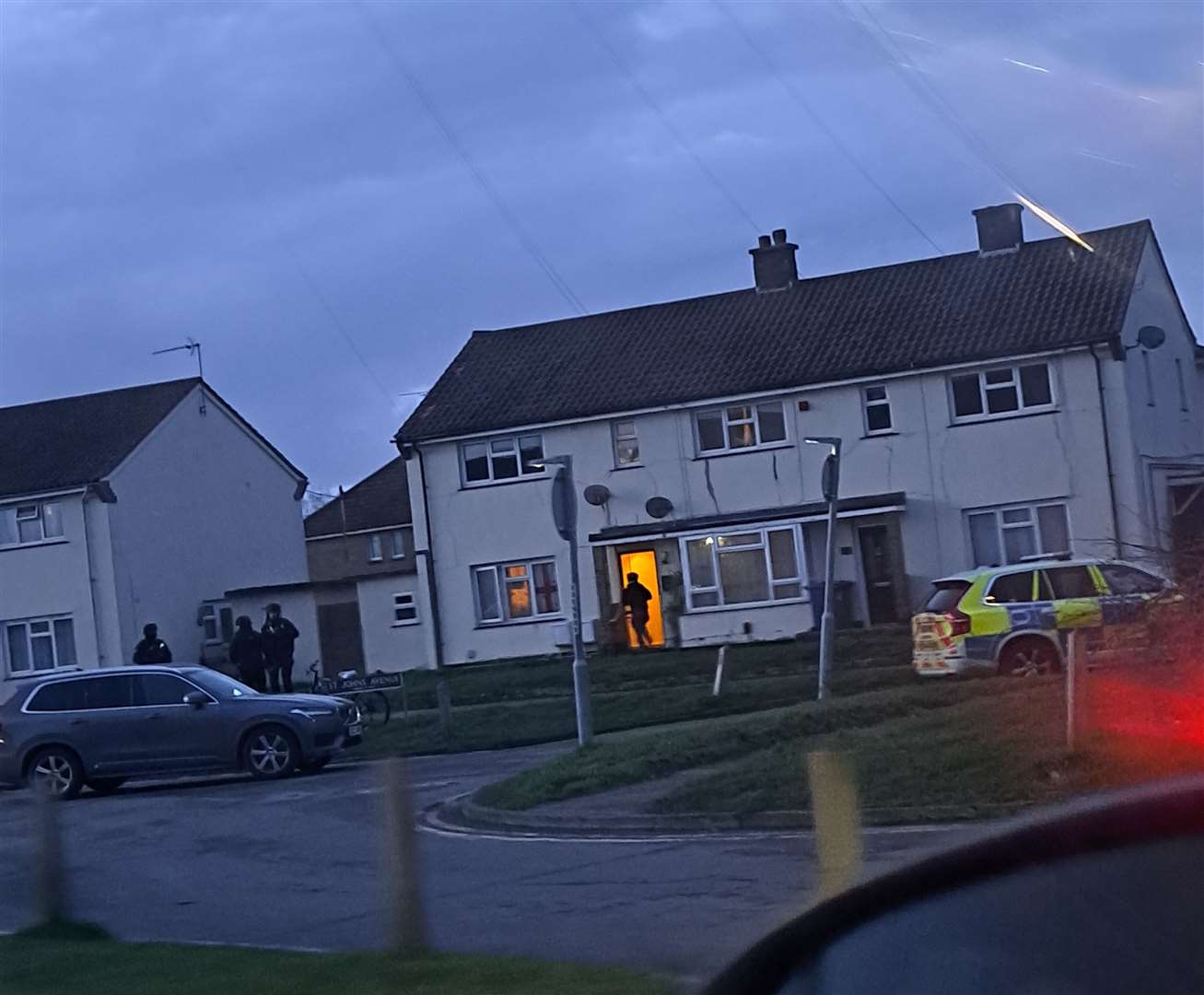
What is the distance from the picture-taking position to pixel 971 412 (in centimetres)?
3606

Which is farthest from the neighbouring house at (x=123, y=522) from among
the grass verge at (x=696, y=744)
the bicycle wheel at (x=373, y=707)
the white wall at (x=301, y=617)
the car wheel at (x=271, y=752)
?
the grass verge at (x=696, y=744)

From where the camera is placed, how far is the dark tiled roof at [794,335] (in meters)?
36.1

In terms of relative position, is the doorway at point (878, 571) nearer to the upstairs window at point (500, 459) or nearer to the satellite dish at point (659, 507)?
the satellite dish at point (659, 507)

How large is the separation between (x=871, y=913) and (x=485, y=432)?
37.0m

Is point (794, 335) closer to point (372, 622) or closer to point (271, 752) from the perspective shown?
point (372, 622)

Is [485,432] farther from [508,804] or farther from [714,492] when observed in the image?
[508,804]

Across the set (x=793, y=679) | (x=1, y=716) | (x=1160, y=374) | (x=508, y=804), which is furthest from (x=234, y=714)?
(x=1160, y=374)

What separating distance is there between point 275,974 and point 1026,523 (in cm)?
2863

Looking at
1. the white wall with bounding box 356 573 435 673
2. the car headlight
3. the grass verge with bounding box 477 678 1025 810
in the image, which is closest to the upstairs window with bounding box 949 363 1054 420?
the white wall with bounding box 356 573 435 673

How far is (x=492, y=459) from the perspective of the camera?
131 feet

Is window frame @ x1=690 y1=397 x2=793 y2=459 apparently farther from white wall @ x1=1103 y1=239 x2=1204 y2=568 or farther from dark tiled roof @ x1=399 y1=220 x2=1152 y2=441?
white wall @ x1=1103 y1=239 x2=1204 y2=568

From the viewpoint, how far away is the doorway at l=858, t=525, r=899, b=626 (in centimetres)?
3638

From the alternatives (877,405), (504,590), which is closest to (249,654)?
(504,590)

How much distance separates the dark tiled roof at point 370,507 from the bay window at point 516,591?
2337 centimetres
